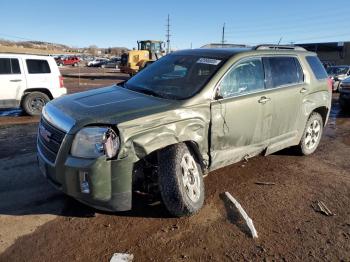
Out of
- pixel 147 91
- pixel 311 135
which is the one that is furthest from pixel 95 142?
pixel 311 135

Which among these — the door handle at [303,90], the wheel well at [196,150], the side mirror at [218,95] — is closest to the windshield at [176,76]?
the side mirror at [218,95]

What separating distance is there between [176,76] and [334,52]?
53062 millimetres

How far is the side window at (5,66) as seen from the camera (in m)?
10.3

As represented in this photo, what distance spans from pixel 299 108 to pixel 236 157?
1.62 m

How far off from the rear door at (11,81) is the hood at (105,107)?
21.8ft

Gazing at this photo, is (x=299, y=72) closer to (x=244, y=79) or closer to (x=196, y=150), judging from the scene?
(x=244, y=79)

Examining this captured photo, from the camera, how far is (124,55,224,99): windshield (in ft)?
14.6

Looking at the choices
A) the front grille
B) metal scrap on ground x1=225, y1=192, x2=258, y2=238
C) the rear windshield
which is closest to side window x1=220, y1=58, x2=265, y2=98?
metal scrap on ground x1=225, y1=192, x2=258, y2=238

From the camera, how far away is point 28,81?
1059 cm

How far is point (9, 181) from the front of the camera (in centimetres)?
505

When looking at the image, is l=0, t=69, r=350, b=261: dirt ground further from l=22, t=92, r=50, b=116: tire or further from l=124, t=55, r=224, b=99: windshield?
l=22, t=92, r=50, b=116: tire

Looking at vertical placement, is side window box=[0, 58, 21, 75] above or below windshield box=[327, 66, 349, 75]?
above

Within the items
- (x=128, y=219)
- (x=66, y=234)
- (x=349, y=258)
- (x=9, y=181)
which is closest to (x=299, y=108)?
(x=349, y=258)

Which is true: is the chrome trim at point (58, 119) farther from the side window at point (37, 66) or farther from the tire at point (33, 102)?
the side window at point (37, 66)
